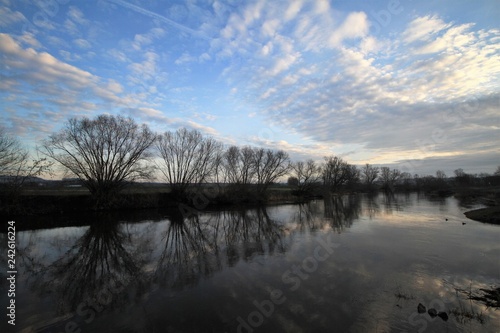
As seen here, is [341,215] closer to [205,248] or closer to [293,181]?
[205,248]

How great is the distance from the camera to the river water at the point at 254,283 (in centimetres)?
680

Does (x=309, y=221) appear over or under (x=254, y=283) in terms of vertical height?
under

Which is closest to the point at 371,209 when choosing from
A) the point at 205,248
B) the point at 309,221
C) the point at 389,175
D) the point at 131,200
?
the point at 309,221

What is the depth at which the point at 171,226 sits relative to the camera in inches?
914

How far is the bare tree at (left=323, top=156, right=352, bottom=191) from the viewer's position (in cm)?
9308

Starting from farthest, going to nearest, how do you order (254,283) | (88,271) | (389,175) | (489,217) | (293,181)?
(389,175) → (293,181) → (489,217) → (88,271) → (254,283)

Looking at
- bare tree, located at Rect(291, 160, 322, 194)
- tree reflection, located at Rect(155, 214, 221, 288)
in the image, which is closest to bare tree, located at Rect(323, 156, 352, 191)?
bare tree, located at Rect(291, 160, 322, 194)

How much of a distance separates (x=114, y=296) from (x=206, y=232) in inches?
475

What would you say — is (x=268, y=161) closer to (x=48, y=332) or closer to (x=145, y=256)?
(x=145, y=256)

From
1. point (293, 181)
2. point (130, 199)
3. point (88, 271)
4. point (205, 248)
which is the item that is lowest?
point (205, 248)

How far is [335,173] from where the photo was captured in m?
94.4

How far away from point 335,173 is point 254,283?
297 feet

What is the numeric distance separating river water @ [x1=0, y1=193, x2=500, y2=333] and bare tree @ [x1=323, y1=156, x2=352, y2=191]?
7586 centimetres

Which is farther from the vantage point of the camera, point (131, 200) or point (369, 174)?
point (369, 174)
